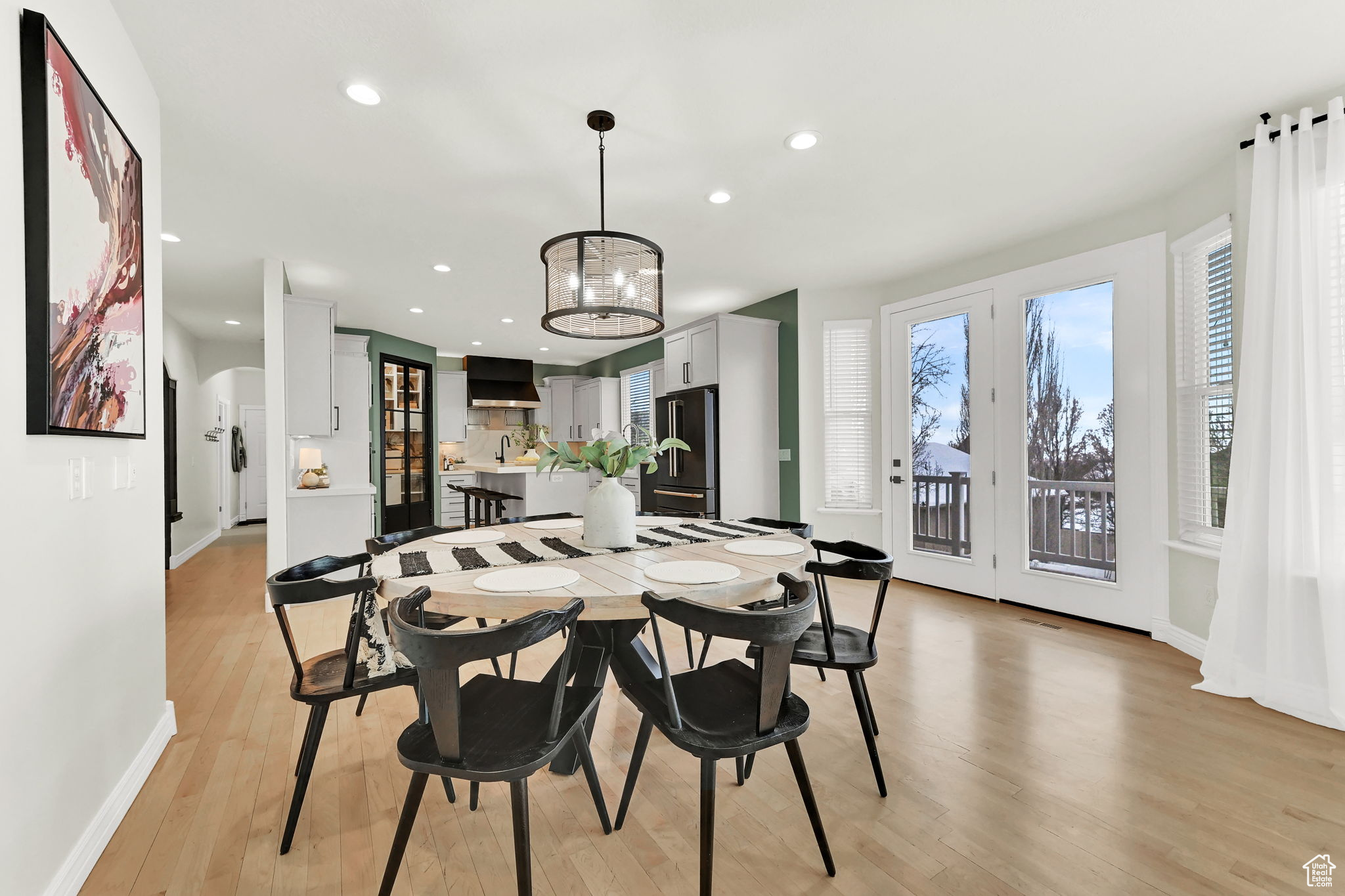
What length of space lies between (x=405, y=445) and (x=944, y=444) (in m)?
5.69

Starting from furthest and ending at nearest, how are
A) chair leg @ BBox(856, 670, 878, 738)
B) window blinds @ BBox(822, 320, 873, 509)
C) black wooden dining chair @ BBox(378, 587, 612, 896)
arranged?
1. window blinds @ BBox(822, 320, 873, 509)
2. chair leg @ BBox(856, 670, 878, 738)
3. black wooden dining chair @ BBox(378, 587, 612, 896)

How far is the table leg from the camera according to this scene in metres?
2.08

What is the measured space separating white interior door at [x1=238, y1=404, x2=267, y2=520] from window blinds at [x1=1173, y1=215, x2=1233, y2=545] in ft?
37.7

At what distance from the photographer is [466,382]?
839cm

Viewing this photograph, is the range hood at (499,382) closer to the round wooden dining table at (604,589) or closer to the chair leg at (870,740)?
the round wooden dining table at (604,589)

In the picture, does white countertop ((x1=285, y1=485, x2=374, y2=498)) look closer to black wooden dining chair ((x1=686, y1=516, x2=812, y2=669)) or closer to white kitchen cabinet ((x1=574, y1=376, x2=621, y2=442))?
black wooden dining chair ((x1=686, y1=516, x2=812, y2=669))

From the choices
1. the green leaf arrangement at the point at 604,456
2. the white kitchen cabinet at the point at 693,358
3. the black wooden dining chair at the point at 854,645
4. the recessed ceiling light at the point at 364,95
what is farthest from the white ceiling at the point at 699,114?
the black wooden dining chair at the point at 854,645

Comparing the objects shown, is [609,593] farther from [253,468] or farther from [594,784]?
[253,468]

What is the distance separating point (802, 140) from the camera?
8.68 feet

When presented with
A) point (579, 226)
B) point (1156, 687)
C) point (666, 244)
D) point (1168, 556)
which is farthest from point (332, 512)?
point (1168, 556)

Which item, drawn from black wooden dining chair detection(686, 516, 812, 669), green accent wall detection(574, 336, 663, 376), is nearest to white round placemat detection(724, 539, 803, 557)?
black wooden dining chair detection(686, 516, 812, 669)

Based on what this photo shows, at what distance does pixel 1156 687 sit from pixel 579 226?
150 inches

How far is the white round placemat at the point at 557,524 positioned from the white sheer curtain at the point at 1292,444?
296cm

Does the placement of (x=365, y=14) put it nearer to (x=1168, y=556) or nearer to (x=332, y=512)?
(x=332, y=512)
